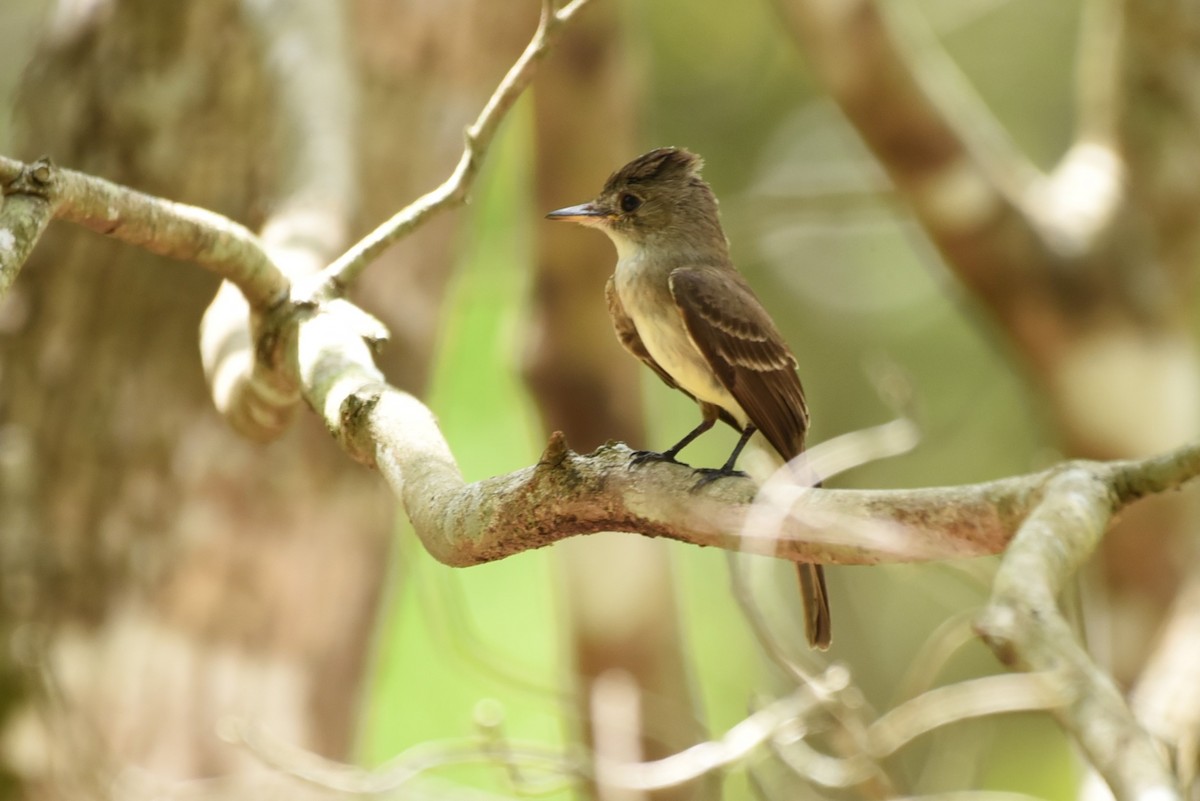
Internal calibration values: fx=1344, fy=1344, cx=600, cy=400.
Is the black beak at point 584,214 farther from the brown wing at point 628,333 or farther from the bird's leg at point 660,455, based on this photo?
the bird's leg at point 660,455

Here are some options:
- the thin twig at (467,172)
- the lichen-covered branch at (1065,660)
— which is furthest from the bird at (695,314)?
the lichen-covered branch at (1065,660)

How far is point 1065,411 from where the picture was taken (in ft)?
15.9

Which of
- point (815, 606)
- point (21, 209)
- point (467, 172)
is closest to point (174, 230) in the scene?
point (21, 209)

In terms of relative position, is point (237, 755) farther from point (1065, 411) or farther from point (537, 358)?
point (1065, 411)

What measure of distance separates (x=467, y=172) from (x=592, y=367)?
8.56ft

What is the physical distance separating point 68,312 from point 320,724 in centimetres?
156

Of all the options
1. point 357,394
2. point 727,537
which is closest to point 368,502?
point 357,394

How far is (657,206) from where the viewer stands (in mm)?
3727

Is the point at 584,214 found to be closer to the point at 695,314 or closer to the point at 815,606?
the point at 695,314

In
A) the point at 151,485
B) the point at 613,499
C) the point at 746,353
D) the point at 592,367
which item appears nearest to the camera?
the point at 613,499

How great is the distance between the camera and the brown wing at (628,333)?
3.53m

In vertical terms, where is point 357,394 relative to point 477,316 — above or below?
below

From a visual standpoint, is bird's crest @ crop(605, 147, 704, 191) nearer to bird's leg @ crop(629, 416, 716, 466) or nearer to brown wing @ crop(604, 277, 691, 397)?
brown wing @ crop(604, 277, 691, 397)

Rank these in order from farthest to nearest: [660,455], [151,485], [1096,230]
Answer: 1. [1096,230]
2. [151,485]
3. [660,455]
